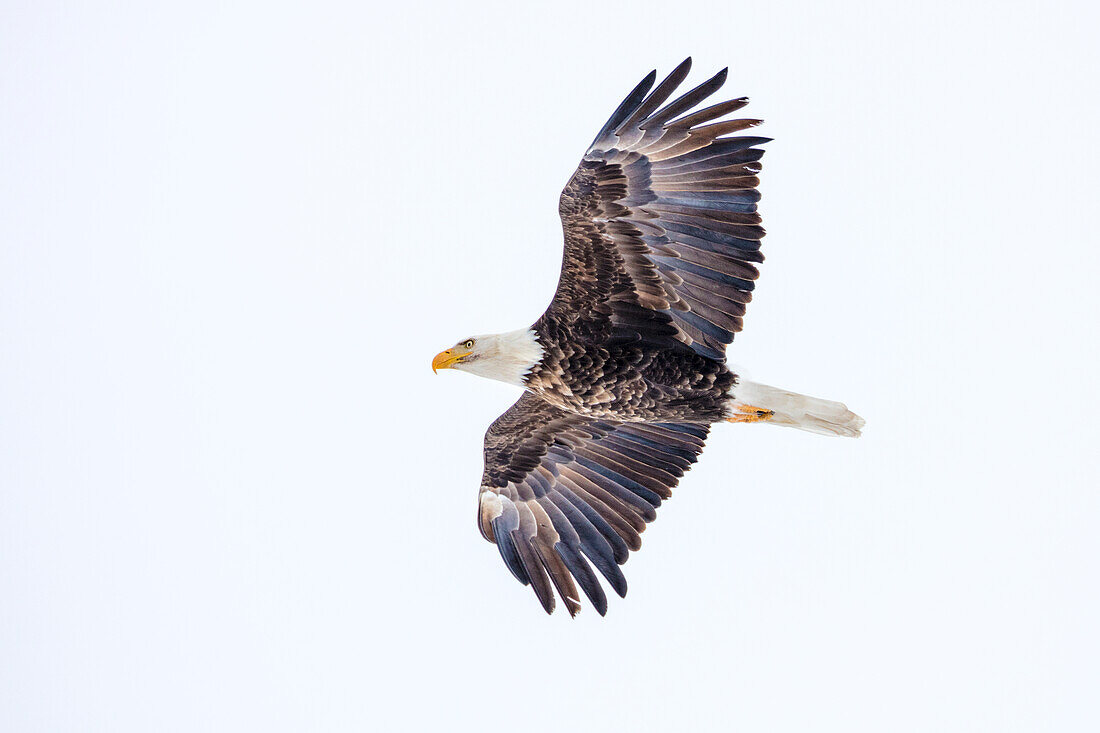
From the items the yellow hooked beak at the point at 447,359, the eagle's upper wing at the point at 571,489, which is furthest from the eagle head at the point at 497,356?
the eagle's upper wing at the point at 571,489

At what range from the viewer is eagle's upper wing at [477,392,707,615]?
30.8 ft

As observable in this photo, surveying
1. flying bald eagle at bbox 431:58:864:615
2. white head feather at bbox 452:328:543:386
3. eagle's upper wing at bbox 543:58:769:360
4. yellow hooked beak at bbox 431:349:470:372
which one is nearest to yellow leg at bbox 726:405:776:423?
flying bald eagle at bbox 431:58:864:615

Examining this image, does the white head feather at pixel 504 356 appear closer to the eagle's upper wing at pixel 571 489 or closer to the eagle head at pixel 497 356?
the eagle head at pixel 497 356

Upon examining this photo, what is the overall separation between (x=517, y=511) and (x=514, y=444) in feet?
1.95

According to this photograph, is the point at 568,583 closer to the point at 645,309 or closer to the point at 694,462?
the point at 694,462

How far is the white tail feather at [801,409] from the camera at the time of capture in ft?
29.1

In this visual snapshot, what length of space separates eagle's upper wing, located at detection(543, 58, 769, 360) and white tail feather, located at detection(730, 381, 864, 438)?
0.42 m

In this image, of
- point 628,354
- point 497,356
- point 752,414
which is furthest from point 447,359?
point 752,414

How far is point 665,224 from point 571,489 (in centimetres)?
258

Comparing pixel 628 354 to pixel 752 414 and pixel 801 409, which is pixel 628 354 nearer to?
pixel 752 414

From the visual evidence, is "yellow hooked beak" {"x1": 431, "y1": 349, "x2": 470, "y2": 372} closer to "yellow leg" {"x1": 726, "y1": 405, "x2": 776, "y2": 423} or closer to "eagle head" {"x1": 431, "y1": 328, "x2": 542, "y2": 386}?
"eagle head" {"x1": 431, "y1": 328, "x2": 542, "y2": 386}

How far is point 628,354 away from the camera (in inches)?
342

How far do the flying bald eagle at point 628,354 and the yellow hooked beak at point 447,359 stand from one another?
10mm

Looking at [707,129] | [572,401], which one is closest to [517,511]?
[572,401]
